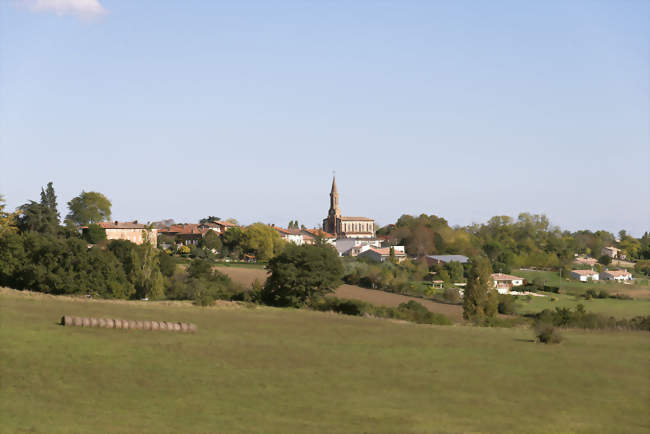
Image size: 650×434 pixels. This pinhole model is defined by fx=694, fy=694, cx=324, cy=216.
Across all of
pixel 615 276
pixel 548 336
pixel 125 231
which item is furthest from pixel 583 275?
pixel 548 336

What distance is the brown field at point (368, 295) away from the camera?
311 ft

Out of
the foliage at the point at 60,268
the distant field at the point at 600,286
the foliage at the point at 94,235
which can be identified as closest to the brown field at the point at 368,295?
the foliage at the point at 60,268

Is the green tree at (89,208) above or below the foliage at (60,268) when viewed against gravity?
above

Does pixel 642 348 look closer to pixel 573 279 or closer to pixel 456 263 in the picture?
pixel 456 263

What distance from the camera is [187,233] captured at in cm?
18362

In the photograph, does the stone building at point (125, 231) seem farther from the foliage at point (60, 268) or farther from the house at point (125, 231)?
the foliage at point (60, 268)

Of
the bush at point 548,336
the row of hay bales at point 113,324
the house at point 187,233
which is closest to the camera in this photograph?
the row of hay bales at point 113,324

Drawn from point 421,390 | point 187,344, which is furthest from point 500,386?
point 187,344

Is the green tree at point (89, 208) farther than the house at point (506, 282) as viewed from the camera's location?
Yes

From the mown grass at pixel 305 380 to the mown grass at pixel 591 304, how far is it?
153 ft

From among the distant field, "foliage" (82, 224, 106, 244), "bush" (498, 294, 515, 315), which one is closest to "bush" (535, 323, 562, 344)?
"bush" (498, 294, 515, 315)

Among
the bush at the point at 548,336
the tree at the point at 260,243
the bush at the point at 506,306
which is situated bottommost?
the bush at the point at 506,306

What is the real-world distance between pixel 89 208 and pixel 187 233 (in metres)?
27.5

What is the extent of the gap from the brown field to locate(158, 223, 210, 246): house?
2354 inches
